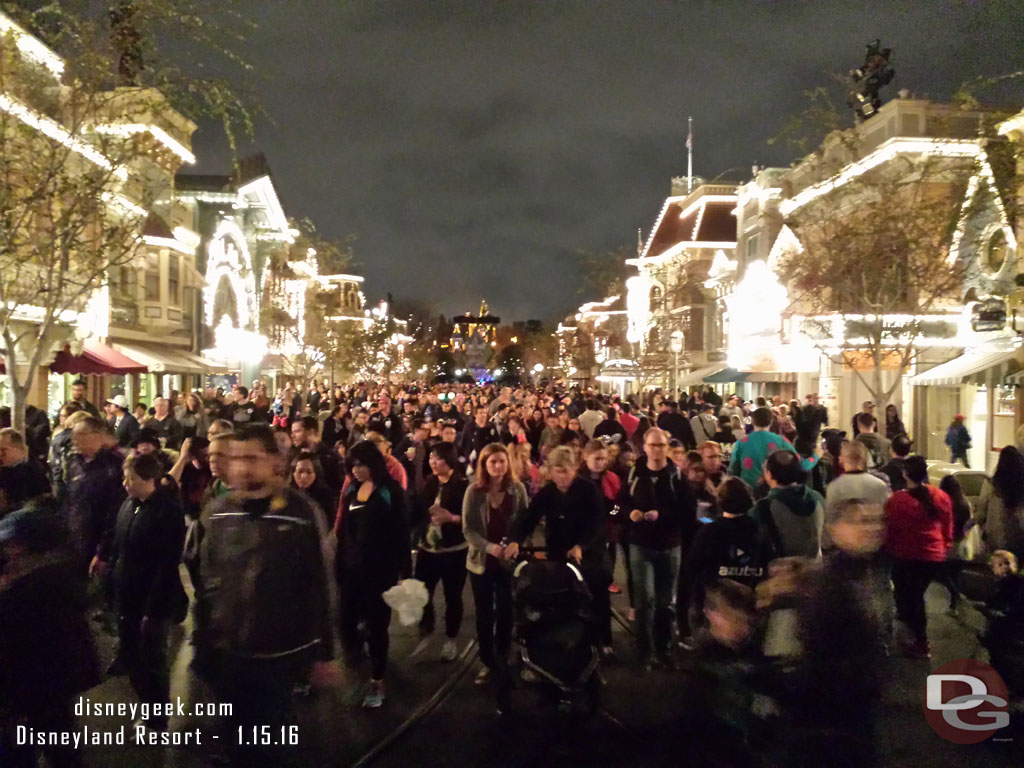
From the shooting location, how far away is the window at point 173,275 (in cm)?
2934

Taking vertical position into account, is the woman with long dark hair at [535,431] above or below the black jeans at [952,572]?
above

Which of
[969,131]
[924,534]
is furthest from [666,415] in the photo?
[969,131]

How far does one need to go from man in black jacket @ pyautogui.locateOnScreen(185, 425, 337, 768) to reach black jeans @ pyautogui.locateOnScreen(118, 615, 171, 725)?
4.67 ft

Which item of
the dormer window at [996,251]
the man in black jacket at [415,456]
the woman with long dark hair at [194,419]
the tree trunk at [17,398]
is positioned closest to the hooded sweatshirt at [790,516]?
the man in black jacket at [415,456]

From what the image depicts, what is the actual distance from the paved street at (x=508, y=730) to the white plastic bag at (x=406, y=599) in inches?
28.1

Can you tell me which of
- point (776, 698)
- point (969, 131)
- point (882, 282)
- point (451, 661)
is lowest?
point (451, 661)

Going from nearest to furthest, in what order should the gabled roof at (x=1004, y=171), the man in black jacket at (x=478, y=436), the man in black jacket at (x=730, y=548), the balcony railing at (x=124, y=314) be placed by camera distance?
the man in black jacket at (x=730, y=548) → the man in black jacket at (x=478, y=436) → the gabled roof at (x=1004, y=171) → the balcony railing at (x=124, y=314)

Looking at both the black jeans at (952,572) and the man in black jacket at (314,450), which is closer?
the black jeans at (952,572)

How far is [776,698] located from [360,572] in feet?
9.95

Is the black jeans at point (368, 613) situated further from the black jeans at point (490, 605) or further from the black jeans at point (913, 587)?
the black jeans at point (913, 587)

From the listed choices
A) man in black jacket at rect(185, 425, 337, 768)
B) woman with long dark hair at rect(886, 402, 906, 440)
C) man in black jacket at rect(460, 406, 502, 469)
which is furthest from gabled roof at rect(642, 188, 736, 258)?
man in black jacket at rect(185, 425, 337, 768)

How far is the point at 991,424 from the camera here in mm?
20297

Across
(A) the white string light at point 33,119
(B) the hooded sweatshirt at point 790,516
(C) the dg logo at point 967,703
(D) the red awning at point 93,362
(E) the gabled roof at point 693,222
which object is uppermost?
(E) the gabled roof at point 693,222

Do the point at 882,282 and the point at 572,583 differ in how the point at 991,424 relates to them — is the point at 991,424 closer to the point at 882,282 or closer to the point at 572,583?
the point at 882,282
